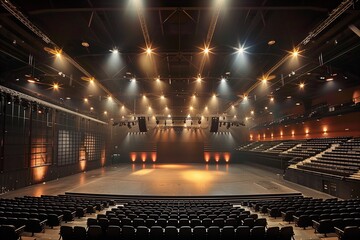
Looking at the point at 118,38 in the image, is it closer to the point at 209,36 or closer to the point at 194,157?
the point at 209,36

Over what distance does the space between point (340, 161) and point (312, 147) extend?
552 centimetres

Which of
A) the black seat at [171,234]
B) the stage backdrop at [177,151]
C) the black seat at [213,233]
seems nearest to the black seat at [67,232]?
the black seat at [171,234]

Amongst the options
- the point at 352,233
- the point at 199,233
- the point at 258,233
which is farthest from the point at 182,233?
the point at 352,233

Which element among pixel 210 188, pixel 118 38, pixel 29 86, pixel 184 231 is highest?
pixel 118 38

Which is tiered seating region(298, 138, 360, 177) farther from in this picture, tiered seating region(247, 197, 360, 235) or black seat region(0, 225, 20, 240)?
black seat region(0, 225, 20, 240)

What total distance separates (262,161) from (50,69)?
25691 millimetres

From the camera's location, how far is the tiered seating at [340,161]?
1372 centimetres

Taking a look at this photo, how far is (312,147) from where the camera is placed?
21141mm

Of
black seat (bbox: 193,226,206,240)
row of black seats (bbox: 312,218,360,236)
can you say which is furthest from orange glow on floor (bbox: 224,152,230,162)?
black seat (bbox: 193,226,206,240)

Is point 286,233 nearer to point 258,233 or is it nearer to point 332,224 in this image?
point 258,233

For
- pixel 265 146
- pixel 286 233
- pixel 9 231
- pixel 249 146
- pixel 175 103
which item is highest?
pixel 175 103

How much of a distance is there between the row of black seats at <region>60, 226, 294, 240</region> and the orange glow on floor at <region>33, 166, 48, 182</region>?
14880mm

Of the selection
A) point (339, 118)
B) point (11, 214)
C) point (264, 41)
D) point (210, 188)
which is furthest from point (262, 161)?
point (11, 214)

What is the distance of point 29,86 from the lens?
16.9m
